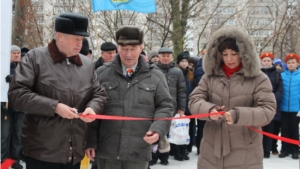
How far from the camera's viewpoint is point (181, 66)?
26.6ft

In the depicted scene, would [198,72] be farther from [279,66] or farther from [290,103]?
[279,66]

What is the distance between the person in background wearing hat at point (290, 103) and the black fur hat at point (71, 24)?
6.01 m

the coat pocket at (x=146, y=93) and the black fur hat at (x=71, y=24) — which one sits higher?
the black fur hat at (x=71, y=24)

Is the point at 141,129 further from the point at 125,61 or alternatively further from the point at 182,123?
the point at 182,123

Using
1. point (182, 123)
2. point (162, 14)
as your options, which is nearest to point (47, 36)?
point (162, 14)

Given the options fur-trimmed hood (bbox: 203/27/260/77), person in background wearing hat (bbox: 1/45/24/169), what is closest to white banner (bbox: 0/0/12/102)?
fur-trimmed hood (bbox: 203/27/260/77)

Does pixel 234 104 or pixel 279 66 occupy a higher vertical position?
pixel 279 66

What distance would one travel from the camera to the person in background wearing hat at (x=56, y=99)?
292cm

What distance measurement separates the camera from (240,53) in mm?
3453

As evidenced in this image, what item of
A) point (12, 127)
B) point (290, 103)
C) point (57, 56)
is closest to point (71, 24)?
point (57, 56)

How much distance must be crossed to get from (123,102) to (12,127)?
13.2 feet

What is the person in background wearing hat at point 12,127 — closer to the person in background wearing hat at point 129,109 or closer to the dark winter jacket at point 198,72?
the person in background wearing hat at point 129,109

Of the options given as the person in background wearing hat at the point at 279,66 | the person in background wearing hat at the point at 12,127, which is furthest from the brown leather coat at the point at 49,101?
the person in background wearing hat at the point at 279,66

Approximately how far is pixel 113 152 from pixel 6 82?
3.69 feet
